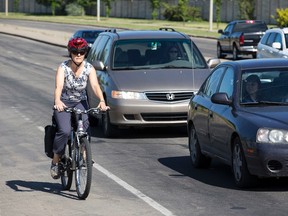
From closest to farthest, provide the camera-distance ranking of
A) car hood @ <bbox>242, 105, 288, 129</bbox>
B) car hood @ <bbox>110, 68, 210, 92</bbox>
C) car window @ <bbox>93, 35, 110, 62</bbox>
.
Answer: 1. car hood @ <bbox>242, 105, 288, 129</bbox>
2. car hood @ <bbox>110, 68, 210, 92</bbox>
3. car window @ <bbox>93, 35, 110, 62</bbox>

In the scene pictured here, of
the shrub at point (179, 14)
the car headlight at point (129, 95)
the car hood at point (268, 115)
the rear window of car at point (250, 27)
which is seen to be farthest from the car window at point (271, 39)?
the shrub at point (179, 14)

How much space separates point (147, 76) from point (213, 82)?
4.23 meters

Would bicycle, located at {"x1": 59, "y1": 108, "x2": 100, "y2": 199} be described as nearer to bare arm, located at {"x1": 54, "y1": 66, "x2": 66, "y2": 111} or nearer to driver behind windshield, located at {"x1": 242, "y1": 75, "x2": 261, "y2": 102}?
bare arm, located at {"x1": 54, "y1": 66, "x2": 66, "y2": 111}

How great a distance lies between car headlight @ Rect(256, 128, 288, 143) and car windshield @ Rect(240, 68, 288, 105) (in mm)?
966

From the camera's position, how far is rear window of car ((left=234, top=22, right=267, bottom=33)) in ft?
146

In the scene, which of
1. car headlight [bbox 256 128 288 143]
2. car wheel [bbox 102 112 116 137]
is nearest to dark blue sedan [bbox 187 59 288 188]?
car headlight [bbox 256 128 288 143]

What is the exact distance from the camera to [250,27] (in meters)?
45.0

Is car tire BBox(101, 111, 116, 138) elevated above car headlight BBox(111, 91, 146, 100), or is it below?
below

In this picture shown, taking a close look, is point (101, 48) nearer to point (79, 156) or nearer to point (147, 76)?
point (147, 76)

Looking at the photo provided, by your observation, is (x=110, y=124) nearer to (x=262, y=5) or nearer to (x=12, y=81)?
(x=12, y=81)

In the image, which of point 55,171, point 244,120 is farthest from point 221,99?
point 55,171

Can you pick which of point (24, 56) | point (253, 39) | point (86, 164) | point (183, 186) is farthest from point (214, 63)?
point (24, 56)

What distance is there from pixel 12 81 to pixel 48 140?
2041cm

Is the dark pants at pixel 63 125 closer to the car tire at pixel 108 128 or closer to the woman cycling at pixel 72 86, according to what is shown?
the woman cycling at pixel 72 86
